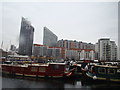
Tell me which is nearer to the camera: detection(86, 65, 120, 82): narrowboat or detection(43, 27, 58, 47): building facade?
detection(86, 65, 120, 82): narrowboat

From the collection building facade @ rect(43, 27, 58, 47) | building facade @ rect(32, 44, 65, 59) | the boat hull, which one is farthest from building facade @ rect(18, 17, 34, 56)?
the boat hull

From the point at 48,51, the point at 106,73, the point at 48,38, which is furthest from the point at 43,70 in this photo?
the point at 48,38

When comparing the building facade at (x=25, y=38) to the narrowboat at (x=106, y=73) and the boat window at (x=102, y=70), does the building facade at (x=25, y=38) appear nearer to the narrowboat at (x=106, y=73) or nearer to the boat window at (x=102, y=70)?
the narrowboat at (x=106, y=73)

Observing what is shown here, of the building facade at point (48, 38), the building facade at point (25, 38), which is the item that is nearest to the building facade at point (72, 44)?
the building facade at point (48, 38)

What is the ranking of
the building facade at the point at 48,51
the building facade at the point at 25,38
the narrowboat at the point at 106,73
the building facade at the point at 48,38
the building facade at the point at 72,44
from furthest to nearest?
the building facade at the point at 48,38 < the building facade at the point at 72,44 < the building facade at the point at 25,38 < the building facade at the point at 48,51 < the narrowboat at the point at 106,73

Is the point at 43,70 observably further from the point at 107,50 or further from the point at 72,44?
the point at 72,44

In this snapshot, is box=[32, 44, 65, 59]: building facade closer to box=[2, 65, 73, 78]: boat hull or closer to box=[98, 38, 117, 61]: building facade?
box=[98, 38, 117, 61]: building facade

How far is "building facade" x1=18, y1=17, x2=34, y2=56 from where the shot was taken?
294ft

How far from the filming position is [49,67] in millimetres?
19375

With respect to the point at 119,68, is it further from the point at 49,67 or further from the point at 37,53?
the point at 37,53

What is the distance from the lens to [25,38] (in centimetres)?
9612

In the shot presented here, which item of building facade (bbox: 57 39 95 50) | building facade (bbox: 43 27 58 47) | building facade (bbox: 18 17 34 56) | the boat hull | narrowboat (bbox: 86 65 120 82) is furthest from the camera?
building facade (bbox: 43 27 58 47)

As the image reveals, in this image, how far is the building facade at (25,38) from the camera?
89.5 m

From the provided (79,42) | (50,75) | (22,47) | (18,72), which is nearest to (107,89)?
(50,75)
